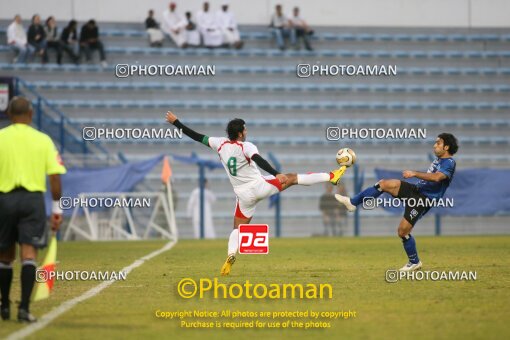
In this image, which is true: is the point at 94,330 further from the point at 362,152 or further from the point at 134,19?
the point at 134,19

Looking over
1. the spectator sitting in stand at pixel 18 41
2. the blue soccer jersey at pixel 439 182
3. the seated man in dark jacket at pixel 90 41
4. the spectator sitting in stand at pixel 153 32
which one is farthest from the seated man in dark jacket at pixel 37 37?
the blue soccer jersey at pixel 439 182

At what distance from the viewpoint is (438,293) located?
11.7 m

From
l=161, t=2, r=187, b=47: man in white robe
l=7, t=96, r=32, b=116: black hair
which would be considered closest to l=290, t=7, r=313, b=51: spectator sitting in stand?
l=161, t=2, r=187, b=47: man in white robe

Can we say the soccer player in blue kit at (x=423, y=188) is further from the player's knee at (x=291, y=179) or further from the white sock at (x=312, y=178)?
the player's knee at (x=291, y=179)

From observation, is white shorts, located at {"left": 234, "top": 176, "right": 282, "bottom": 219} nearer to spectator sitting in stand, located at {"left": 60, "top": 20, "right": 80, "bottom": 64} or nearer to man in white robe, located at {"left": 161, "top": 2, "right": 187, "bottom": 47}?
spectator sitting in stand, located at {"left": 60, "top": 20, "right": 80, "bottom": 64}

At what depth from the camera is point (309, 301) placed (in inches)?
428

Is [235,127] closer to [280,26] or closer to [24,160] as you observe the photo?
[24,160]

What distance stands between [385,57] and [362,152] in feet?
11.9

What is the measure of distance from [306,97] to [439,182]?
61.9 ft

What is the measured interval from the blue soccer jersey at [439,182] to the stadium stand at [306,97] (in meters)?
15.0

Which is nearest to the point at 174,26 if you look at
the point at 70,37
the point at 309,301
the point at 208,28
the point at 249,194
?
the point at 208,28

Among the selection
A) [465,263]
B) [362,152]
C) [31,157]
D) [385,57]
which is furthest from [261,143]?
[31,157]

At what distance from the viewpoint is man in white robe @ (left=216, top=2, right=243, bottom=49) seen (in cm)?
3291

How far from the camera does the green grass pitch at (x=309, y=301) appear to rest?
8.70 meters
